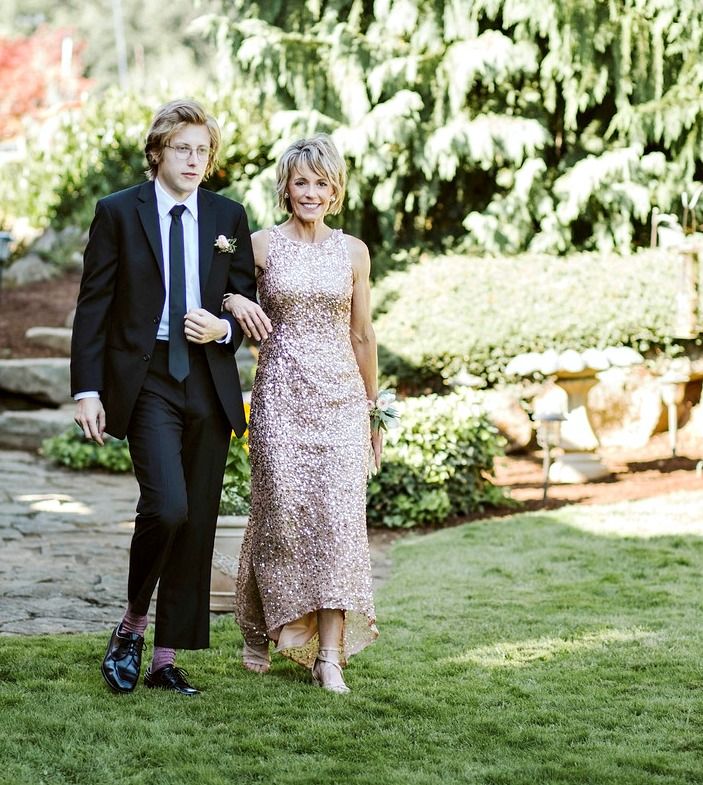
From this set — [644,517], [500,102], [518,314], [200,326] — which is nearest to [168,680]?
[200,326]

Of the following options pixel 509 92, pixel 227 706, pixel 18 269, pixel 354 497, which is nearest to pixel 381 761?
pixel 227 706

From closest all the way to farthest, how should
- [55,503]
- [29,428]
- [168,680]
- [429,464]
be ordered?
[168,680] < [429,464] < [55,503] < [29,428]

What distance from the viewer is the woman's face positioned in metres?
3.94

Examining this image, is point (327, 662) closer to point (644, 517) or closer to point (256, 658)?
point (256, 658)

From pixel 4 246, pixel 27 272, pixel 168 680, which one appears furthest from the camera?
pixel 27 272

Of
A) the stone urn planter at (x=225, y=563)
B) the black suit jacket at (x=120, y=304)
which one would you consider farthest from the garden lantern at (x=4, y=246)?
the black suit jacket at (x=120, y=304)

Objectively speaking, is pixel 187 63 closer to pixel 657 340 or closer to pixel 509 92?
pixel 509 92

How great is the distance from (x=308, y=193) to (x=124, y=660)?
1654mm

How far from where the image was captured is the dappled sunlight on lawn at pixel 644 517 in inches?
275

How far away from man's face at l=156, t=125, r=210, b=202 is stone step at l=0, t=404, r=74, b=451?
7328 millimetres

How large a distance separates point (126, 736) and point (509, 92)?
388 inches

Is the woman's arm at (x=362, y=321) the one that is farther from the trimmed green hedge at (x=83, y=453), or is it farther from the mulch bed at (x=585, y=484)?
the trimmed green hedge at (x=83, y=453)

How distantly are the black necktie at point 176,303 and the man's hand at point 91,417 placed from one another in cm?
25

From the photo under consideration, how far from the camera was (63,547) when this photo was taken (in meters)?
6.62
